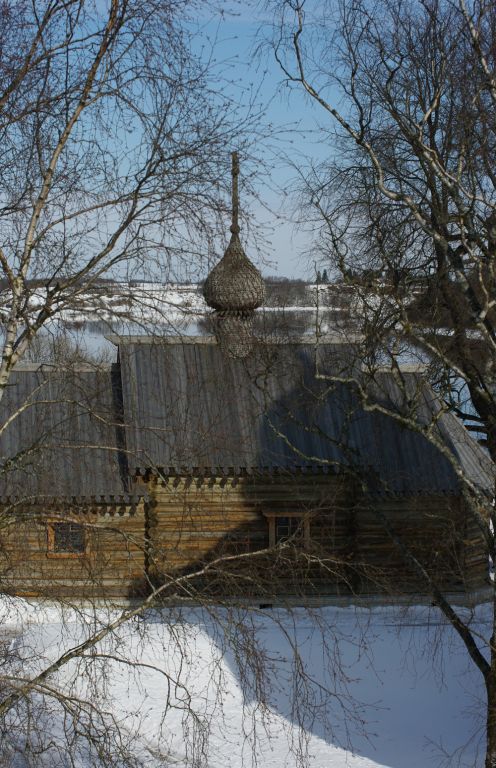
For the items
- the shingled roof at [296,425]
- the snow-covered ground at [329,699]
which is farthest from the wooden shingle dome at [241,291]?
the snow-covered ground at [329,699]

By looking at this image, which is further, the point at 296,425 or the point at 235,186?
the point at 296,425

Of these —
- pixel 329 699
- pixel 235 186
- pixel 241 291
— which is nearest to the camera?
pixel 235 186

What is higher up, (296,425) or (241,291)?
(241,291)

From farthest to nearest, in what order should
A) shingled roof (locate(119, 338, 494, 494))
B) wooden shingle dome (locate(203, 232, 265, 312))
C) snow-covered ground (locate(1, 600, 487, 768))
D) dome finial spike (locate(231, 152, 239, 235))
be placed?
wooden shingle dome (locate(203, 232, 265, 312)), shingled roof (locate(119, 338, 494, 494)), snow-covered ground (locate(1, 600, 487, 768)), dome finial spike (locate(231, 152, 239, 235))

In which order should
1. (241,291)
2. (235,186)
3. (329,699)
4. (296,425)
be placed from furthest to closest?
(241,291), (296,425), (329,699), (235,186)

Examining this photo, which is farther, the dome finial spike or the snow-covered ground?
the snow-covered ground

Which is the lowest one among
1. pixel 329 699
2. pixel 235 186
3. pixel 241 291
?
pixel 329 699

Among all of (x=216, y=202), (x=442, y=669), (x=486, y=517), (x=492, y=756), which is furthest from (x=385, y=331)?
(x=442, y=669)

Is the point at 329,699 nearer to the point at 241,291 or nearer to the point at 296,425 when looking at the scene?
the point at 296,425

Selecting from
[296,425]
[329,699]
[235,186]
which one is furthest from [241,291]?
[235,186]

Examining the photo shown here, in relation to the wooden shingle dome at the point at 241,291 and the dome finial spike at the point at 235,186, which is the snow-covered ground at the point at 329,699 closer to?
the wooden shingle dome at the point at 241,291

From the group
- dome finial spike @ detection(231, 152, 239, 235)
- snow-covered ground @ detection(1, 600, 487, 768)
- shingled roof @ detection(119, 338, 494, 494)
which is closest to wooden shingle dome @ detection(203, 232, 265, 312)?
shingled roof @ detection(119, 338, 494, 494)

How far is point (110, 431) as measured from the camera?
6.16 metres

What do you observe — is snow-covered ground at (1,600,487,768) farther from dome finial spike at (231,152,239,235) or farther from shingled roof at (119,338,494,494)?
dome finial spike at (231,152,239,235)
